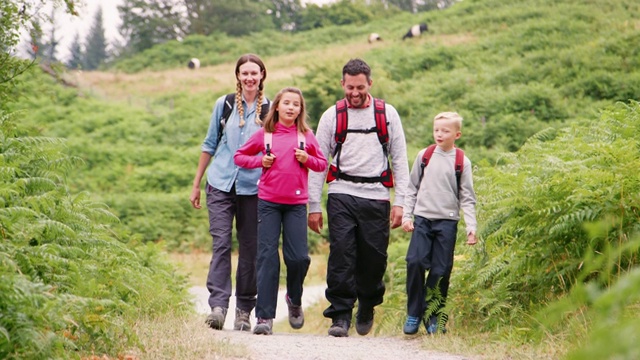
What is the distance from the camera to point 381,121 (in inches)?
290

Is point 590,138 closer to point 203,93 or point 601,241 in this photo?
point 601,241

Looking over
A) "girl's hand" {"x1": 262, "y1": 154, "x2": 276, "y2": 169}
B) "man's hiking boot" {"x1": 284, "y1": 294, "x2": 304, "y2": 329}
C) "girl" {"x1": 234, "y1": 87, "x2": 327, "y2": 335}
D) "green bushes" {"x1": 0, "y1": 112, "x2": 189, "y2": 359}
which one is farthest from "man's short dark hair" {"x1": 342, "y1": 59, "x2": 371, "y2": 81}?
"green bushes" {"x1": 0, "y1": 112, "x2": 189, "y2": 359}

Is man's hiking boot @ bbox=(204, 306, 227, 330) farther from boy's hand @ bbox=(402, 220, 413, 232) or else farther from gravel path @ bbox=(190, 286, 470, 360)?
boy's hand @ bbox=(402, 220, 413, 232)

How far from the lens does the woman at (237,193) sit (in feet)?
25.3

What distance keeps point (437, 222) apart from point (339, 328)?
134 cm

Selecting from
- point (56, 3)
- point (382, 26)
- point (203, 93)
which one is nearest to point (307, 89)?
point (203, 93)

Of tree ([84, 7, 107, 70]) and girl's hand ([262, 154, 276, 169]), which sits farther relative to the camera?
tree ([84, 7, 107, 70])

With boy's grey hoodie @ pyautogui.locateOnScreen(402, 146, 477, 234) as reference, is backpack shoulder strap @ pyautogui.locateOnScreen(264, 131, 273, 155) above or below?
above

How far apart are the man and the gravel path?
1.85ft

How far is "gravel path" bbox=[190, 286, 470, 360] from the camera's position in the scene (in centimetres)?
584

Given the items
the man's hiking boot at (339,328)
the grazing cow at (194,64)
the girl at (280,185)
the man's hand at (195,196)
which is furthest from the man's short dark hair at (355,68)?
the grazing cow at (194,64)

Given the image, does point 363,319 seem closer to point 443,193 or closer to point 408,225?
point 408,225

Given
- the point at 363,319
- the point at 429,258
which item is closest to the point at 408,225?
the point at 429,258

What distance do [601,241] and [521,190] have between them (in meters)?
0.87
